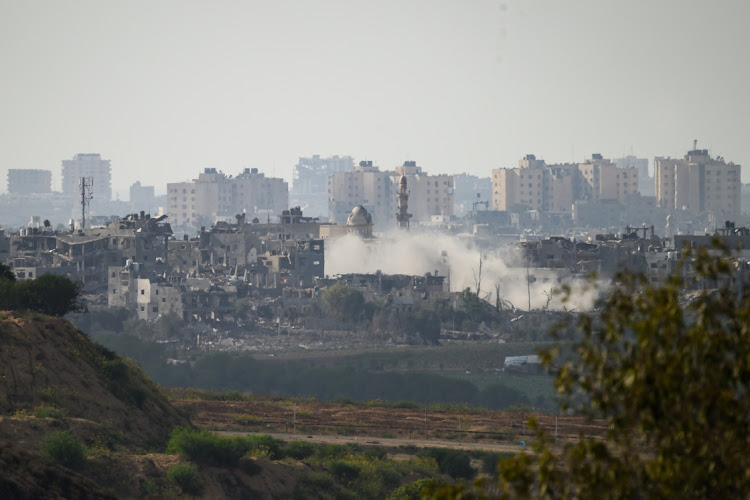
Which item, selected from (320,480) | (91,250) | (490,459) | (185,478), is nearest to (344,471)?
(320,480)

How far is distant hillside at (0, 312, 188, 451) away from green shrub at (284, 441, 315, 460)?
3.71 meters

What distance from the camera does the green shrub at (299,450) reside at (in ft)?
138

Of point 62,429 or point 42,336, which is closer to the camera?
point 62,429

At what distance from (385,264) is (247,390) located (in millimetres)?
70454

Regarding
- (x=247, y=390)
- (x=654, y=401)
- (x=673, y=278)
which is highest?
(x=673, y=278)

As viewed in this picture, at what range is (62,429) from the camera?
3781 cm

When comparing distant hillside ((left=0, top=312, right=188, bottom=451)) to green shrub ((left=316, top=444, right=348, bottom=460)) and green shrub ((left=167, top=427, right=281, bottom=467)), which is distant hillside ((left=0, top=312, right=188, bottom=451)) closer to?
green shrub ((left=167, top=427, right=281, bottom=467))

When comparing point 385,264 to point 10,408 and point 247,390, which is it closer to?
point 247,390

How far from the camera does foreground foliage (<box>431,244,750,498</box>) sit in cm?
1468

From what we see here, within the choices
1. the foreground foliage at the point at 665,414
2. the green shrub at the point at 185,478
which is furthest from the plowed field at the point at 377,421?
the foreground foliage at the point at 665,414

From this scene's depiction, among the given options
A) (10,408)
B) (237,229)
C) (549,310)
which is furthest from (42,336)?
(237,229)

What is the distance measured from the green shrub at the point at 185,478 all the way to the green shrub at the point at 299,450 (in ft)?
19.0

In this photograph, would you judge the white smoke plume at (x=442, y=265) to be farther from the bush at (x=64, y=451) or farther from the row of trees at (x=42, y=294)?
the bush at (x=64, y=451)

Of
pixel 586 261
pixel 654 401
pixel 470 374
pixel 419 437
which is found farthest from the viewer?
pixel 586 261
